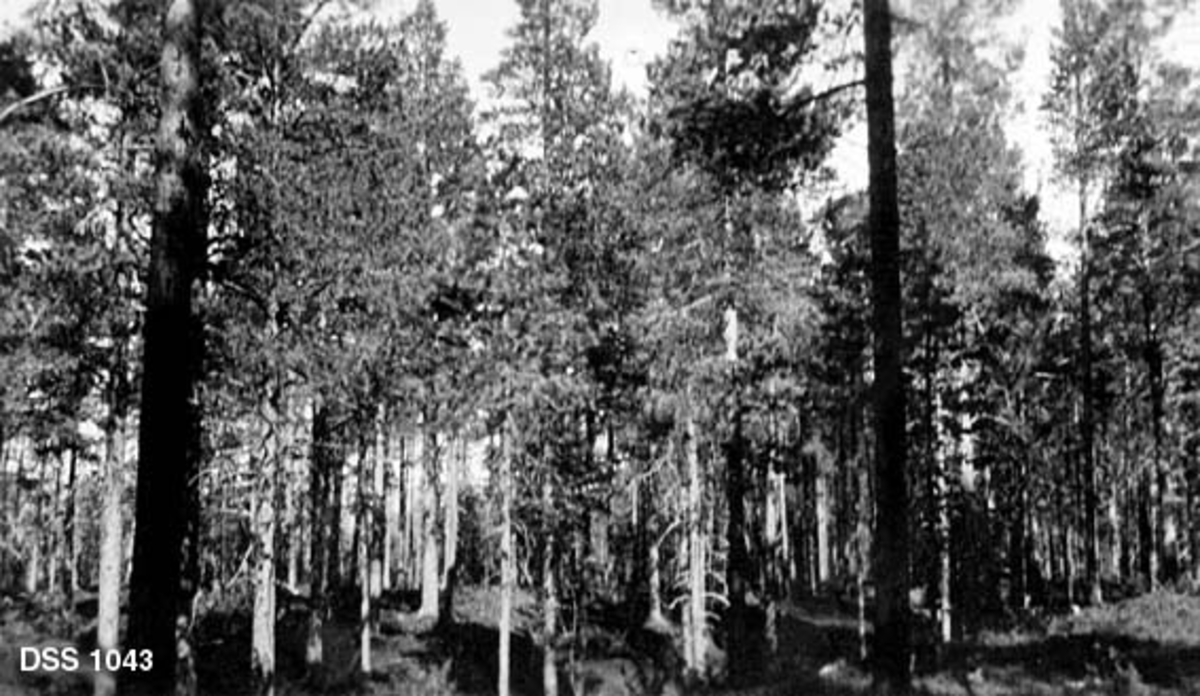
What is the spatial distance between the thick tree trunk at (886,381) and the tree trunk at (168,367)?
5.81m

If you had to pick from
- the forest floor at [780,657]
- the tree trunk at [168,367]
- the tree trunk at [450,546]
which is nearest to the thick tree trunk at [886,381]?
the forest floor at [780,657]

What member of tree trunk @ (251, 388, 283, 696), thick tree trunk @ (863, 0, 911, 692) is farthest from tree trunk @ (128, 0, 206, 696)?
tree trunk @ (251, 388, 283, 696)

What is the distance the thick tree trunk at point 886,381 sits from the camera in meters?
9.36

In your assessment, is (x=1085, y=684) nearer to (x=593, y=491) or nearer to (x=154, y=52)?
(x=593, y=491)

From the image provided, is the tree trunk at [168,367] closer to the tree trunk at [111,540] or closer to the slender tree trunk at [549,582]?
the tree trunk at [111,540]

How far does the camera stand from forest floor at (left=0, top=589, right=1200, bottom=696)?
15289mm

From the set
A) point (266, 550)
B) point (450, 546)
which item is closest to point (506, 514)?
point (266, 550)

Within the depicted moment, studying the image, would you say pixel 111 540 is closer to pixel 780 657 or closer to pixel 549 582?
pixel 549 582

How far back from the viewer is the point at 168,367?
7.55m

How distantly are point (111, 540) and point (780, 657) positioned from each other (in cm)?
1745

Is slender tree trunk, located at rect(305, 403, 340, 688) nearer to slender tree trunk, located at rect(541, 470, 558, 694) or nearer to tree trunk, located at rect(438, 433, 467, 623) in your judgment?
slender tree trunk, located at rect(541, 470, 558, 694)

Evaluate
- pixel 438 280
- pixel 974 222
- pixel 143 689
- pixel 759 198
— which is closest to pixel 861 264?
pixel 974 222

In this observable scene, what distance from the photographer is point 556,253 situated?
77.3 ft

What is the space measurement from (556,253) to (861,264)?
840 centimetres
